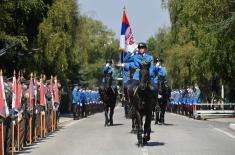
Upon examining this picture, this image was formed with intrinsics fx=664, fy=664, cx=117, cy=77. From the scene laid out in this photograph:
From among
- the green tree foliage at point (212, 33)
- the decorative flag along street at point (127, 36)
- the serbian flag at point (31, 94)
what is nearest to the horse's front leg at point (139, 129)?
the serbian flag at point (31, 94)

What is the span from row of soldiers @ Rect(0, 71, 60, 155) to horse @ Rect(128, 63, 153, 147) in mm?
2871

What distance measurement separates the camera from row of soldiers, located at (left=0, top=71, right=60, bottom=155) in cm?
1495

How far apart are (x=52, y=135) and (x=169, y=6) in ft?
90.5

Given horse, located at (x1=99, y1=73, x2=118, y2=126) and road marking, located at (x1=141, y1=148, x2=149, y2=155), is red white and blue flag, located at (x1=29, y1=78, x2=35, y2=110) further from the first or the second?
horse, located at (x1=99, y1=73, x2=118, y2=126)

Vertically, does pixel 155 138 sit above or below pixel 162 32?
below

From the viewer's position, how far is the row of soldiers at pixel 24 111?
14953 mm

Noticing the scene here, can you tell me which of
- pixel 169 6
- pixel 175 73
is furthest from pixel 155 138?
pixel 175 73

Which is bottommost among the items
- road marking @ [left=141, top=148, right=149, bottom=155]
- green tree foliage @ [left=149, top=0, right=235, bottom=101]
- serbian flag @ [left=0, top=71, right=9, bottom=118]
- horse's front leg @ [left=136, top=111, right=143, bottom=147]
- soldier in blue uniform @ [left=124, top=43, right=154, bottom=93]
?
road marking @ [left=141, top=148, right=149, bottom=155]

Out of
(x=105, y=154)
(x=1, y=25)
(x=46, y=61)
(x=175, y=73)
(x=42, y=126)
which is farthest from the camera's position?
(x=175, y=73)

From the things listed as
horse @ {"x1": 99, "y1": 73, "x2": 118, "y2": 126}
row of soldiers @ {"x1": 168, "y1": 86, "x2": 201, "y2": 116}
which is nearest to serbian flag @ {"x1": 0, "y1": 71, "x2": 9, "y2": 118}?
horse @ {"x1": 99, "y1": 73, "x2": 118, "y2": 126}

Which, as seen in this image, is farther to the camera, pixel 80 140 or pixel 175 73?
pixel 175 73

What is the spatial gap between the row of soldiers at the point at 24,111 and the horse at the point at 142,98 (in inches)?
113

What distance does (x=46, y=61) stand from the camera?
3656cm

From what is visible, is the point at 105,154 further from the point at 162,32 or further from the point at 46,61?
the point at 162,32
